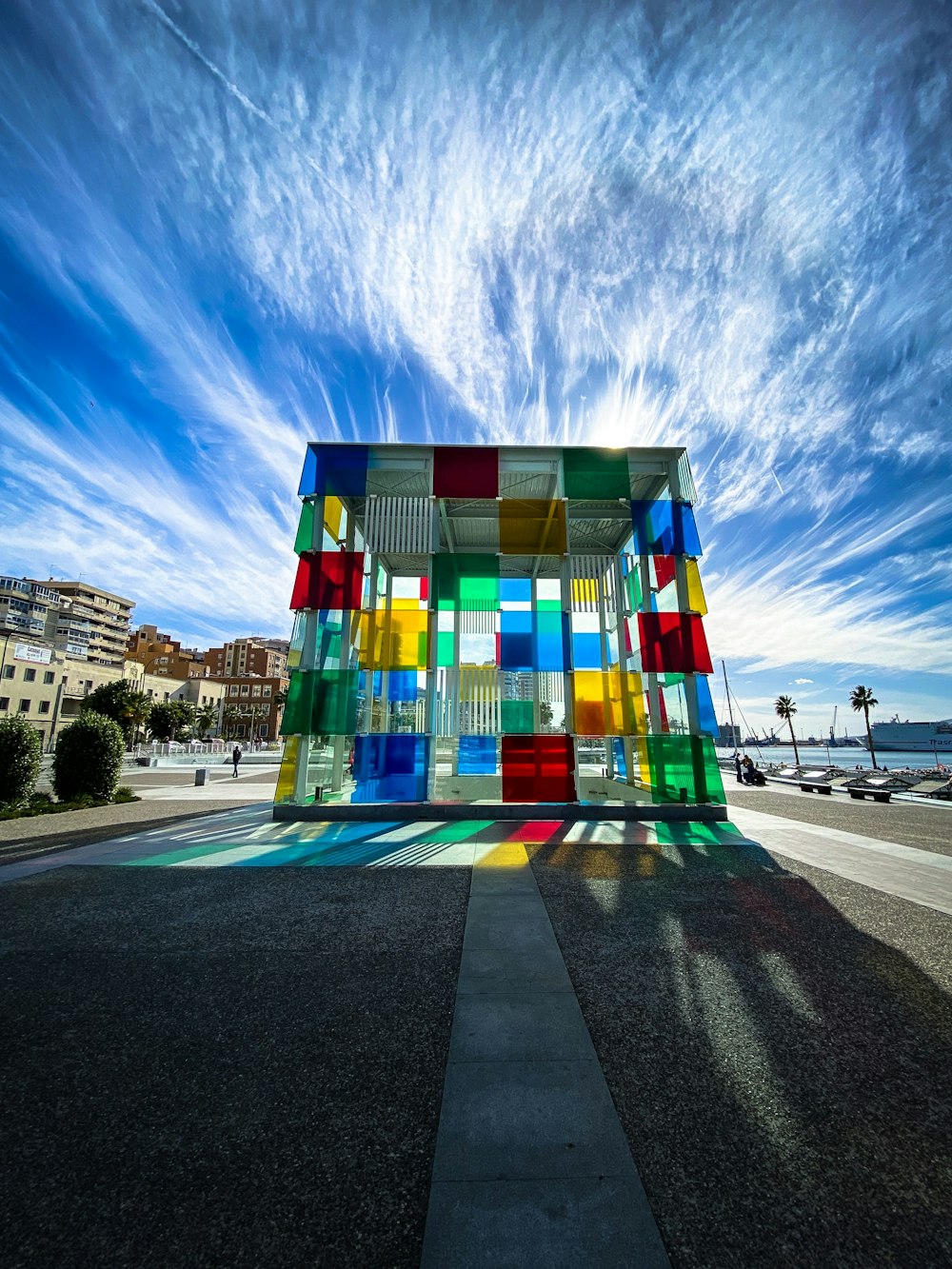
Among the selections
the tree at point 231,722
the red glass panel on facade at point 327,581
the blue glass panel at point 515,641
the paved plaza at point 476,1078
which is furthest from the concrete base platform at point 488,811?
the tree at point 231,722

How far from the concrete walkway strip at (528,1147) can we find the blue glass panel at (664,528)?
13331 millimetres

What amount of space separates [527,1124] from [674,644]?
13.6m

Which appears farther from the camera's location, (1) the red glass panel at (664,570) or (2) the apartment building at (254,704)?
(2) the apartment building at (254,704)

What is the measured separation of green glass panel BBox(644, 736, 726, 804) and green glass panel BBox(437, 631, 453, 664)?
740 cm

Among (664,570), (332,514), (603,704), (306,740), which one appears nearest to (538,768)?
(603,704)

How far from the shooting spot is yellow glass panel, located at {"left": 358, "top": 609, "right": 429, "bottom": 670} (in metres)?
15.7

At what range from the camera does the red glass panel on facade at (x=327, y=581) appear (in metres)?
15.2

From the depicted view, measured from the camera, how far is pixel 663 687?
1628 cm

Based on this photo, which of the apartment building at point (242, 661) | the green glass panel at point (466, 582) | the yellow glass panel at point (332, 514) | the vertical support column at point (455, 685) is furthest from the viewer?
the apartment building at point (242, 661)

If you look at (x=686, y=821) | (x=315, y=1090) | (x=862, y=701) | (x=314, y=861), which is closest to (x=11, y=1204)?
(x=315, y=1090)

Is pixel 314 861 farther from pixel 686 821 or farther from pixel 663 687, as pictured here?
pixel 663 687

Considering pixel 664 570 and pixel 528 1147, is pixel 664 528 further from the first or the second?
pixel 528 1147

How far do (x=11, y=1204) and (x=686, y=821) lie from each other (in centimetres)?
1429

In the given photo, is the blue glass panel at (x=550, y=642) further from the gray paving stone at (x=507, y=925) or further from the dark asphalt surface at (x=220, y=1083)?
the dark asphalt surface at (x=220, y=1083)
